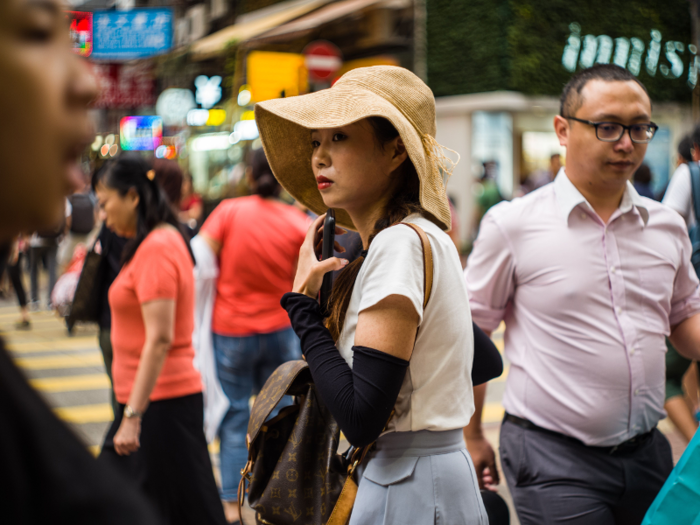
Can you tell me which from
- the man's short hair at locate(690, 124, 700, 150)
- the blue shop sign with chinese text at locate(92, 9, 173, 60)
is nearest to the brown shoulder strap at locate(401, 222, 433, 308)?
the man's short hair at locate(690, 124, 700, 150)

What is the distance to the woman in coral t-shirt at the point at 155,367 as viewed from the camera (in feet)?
10.5

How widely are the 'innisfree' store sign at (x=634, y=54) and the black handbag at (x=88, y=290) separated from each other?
620 inches

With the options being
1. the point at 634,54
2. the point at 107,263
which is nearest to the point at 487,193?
the point at 634,54

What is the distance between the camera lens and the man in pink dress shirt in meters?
2.38

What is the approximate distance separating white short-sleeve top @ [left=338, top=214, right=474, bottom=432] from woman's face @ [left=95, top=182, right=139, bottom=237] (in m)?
1.94

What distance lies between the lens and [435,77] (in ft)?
57.7

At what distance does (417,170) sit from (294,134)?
60cm

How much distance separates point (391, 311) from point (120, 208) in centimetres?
216

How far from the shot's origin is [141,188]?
3.46 m

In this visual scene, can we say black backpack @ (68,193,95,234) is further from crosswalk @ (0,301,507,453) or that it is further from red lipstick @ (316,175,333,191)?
red lipstick @ (316,175,333,191)

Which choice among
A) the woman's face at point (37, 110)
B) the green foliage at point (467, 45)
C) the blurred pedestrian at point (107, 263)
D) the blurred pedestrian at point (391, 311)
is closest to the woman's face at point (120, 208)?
the blurred pedestrian at point (107, 263)

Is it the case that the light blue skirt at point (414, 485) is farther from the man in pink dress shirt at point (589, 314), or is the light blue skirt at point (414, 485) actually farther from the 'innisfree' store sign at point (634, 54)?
the 'innisfree' store sign at point (634, 54)

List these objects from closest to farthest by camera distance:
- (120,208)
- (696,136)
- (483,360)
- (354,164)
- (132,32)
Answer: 1. (354,164)
2. (483,360)
3. (120,208)
4. (696,136)
5. (132,32)

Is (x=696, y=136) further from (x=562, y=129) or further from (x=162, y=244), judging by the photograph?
(x=162, y=244)
